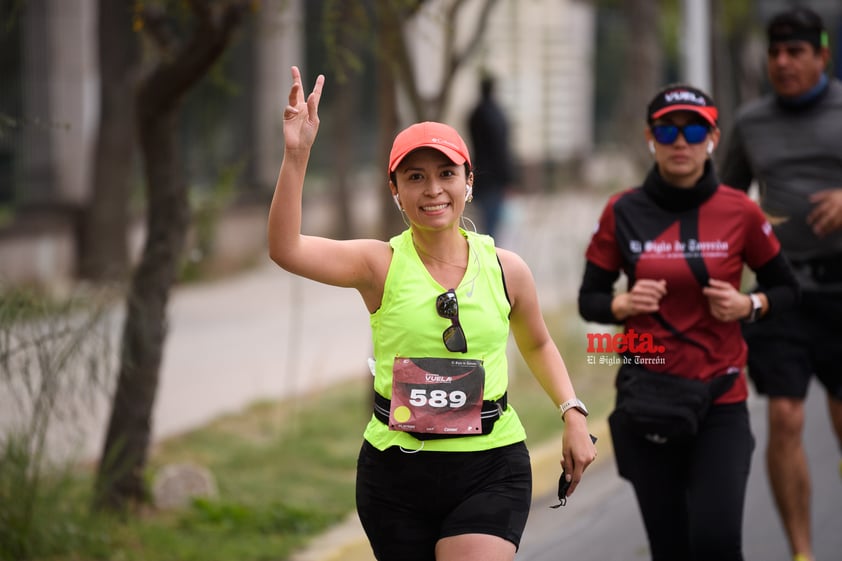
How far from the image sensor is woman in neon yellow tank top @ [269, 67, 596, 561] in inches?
141

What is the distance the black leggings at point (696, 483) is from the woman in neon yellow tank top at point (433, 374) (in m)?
0.76

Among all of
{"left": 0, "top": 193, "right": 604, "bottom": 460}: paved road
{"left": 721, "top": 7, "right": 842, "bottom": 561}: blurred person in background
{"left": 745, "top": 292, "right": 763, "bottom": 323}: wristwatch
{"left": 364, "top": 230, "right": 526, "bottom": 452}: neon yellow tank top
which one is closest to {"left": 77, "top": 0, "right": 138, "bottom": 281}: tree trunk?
{"left": 0, "top": 193, "right": 604, "bottom": 460}: paved road

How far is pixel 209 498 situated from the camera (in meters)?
6.61

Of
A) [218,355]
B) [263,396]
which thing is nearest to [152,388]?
[263,396]

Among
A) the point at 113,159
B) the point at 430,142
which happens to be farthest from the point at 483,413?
the point at 113,159

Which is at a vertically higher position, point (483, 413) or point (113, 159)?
point (113, 159)

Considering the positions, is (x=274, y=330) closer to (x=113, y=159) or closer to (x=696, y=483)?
(x=113, y=159)

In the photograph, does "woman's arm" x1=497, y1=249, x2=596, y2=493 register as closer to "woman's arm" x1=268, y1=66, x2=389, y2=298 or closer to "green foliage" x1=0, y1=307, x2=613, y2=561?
"woman's arm" x1=268, y1=66, x2=389, y2=298

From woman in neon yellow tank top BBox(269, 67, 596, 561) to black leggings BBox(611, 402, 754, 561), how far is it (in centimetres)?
76

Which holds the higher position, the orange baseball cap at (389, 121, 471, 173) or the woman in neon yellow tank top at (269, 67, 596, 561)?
→ the orange baseball cap at (389, 121, 471, 173)

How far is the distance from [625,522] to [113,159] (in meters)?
8.42

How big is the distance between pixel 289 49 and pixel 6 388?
1366cm

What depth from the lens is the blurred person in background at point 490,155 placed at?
14648 mm

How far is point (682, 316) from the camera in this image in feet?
14.9
